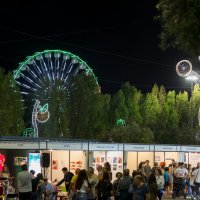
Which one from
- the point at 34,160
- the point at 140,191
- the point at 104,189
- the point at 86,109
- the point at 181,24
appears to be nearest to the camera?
the point at 181,24

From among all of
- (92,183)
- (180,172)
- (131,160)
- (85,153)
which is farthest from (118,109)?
(92,183)

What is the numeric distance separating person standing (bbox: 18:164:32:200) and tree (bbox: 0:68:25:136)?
33463mm

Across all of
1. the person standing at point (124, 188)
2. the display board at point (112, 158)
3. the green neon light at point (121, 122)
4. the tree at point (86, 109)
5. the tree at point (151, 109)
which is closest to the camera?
the person standing at point (124, 188)

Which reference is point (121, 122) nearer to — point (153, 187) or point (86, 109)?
point (86, 109)

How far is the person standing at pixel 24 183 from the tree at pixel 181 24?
438 inches

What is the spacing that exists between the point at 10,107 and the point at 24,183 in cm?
3599

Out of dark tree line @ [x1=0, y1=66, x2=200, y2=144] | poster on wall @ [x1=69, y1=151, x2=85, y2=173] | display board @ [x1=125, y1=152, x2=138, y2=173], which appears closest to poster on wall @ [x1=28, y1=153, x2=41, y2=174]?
poster on wall @ [x1=69, y1=151, x2=85, y2=173]

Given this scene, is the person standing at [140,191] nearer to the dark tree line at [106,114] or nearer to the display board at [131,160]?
the display board at [131,160]

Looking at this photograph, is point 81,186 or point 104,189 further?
point 104,189

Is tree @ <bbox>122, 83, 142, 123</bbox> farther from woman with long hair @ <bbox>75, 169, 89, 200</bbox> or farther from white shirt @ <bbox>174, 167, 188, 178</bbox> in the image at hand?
woman with long hair @ <bbox>75, 169, 89, 200</bbox>

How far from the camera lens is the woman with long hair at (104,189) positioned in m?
21.9

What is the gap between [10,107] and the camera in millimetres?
57562

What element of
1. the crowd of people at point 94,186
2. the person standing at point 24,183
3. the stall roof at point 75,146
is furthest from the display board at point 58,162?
the person standing at point 24,183

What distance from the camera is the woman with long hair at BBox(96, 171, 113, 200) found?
21.9 m
